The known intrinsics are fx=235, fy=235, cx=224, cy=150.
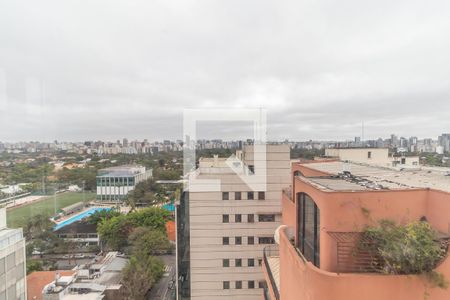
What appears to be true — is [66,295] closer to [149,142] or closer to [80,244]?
[80,244]

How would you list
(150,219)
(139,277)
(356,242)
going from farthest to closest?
1. (150,219)
2. (139,277)
3. (356,242)

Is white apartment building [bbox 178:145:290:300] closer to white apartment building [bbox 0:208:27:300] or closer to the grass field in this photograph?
white apartment building [bbox 0:208:27:300]

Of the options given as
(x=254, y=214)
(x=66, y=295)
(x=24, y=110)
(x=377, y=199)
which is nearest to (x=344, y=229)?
(x=377, y=199)

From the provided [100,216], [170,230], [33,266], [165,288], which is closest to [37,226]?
[33,266]

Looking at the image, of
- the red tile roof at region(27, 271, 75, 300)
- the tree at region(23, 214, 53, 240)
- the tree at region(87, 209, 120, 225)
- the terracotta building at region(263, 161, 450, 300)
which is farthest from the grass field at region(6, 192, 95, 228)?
the terracotta building at region(263, 161, 450, 300)

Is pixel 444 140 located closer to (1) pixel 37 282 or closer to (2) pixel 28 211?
(2) pixel 28 211

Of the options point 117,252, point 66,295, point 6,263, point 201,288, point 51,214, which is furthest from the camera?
point 117,252
